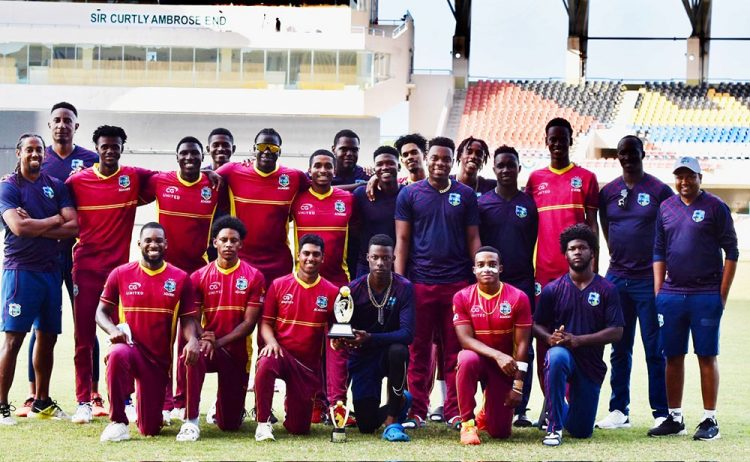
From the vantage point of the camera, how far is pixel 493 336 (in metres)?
8.32

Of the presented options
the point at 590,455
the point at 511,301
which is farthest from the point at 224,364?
the point at 590,455

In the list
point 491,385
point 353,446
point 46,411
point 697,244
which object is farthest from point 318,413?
point 697,244

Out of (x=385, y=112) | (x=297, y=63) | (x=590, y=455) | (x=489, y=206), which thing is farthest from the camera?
(x=385, y=112)

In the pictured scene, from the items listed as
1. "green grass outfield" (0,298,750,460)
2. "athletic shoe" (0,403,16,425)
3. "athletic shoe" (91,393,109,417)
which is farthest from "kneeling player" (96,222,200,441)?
"athletic shoe" (0,403,16,425)

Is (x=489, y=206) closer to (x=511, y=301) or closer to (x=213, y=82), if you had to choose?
(x=511, y=301)

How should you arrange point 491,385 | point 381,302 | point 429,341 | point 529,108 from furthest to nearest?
1. point 529,108
2. point 429,341
3. point 381,302
4. point 491,385

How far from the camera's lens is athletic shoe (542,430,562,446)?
312 inches

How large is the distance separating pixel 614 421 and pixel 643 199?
1.69m

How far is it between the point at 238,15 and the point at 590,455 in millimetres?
33827

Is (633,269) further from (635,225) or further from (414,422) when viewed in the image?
(414,422)

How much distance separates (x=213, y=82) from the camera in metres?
39.2

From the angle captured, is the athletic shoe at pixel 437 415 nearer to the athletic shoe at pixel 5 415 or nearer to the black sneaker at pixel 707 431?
the black sneaker at pixel 707 431

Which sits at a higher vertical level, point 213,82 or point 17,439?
point 213,82

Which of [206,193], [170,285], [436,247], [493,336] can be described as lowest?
[493,336]
